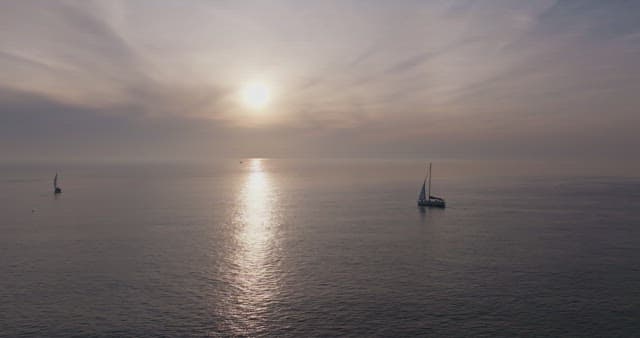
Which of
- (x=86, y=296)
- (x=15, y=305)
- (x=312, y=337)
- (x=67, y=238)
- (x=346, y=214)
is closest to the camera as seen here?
(x=312, y=337)

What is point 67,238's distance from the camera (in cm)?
10038

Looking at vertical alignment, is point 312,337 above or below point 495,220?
below

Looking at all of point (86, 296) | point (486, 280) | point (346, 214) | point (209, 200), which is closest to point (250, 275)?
point (86, 296)

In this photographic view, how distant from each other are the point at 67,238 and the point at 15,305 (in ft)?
155

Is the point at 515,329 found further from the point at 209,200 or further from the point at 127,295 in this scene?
the point at 209,200

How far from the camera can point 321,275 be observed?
72188mm

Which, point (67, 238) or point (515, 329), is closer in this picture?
point (515, 329)

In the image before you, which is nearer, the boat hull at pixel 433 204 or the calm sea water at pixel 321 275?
the calm sea water at pixel 321 275

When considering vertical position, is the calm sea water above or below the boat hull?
below

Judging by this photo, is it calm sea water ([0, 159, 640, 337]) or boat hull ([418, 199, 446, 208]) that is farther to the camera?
boat hull ([418, 199, 446, 208])

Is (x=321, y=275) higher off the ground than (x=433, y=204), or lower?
lower

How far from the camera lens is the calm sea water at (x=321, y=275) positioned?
5256 cm

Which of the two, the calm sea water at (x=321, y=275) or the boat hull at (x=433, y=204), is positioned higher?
the boat hull at (x=433, y=204)

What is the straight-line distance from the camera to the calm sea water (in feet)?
172
